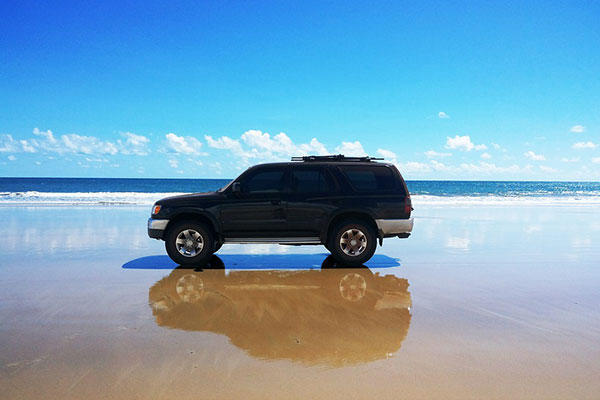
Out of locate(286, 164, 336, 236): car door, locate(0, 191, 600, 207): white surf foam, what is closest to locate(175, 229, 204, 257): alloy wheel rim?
locate(286, 164, 336, 236): car door

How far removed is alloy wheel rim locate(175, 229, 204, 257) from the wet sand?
0.44 m

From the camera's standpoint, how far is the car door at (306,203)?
855 cm

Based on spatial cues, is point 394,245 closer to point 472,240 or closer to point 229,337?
point 472,240

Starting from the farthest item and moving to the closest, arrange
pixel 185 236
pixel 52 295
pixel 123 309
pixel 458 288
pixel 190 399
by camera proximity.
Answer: pixel 185 236, pixel 458 288, pixel 52 295, pixel 123 309, pixel 190 399

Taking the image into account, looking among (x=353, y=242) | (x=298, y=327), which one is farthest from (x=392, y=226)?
(x=298, y=327)

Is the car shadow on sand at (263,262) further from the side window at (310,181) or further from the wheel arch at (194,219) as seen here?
the side window at (310,181)

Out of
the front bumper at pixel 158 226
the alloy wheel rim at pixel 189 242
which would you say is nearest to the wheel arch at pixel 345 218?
the alloy wheel rim at pixel 189 242

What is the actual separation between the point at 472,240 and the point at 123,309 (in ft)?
28.8

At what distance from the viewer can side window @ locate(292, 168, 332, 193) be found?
869 cm

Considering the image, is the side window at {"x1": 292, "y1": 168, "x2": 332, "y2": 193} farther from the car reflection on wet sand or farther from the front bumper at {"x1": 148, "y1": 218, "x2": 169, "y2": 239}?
the front bumper at {"x1": 148, "y1": 218, "x2": 169, "y2": 239}

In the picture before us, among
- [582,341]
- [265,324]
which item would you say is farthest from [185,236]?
[582,341]

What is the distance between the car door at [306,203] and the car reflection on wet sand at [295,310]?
3.67 ft

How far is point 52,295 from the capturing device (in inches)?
233

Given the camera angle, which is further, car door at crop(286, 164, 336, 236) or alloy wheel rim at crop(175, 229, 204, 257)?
car door at crop(286, 164, 336, 236)
